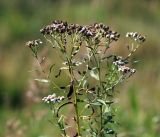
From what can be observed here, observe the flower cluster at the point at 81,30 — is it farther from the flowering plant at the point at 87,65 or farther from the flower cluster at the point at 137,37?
the flower cluster at the point at 137,37

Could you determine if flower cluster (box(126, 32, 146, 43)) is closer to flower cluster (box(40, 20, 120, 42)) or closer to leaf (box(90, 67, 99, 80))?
flower cluster (box(40, 20, 120, 42))

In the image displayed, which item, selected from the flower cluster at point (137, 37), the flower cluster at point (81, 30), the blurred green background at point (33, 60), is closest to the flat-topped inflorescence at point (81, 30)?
the flower cluster at point (81, 30)

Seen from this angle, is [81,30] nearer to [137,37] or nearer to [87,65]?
[87,65]

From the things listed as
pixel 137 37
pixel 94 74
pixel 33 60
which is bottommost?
pixel 94 74

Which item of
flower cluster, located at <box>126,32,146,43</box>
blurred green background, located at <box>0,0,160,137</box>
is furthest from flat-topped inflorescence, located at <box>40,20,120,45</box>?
blurred green background, located at <box>0,0,160,137</box>

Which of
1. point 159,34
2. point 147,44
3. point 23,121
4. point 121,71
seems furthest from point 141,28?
point 121,71

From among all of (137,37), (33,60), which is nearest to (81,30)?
(137,37)
